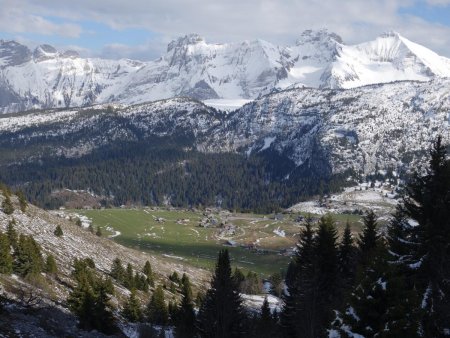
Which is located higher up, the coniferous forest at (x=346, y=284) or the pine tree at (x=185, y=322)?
the coniferous forest at (x=346, y=284)

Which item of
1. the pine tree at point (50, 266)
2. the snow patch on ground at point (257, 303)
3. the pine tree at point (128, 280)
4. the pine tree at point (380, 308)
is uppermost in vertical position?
the pine tree at point (380, 308)

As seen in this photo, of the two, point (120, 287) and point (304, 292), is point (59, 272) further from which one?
point (304, 292)

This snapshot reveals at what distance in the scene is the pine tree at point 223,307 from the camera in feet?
189

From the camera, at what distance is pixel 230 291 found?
194 ft

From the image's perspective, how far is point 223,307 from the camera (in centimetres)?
5816

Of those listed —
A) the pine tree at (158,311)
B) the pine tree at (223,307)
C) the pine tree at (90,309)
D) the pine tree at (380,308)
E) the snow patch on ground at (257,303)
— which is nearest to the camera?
the pine tree at (380,308)

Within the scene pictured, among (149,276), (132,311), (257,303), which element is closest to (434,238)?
(132,311)

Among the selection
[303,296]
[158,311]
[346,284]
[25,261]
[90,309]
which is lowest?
[158,311]

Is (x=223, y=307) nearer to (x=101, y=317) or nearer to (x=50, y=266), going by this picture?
(x=101, y=317)

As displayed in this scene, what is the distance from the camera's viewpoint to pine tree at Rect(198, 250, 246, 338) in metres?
57.6

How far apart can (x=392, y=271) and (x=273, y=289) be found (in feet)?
451

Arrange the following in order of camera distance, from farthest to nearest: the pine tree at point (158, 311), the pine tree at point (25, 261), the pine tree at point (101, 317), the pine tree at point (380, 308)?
the pine tree at point (158, 311), the pine tree at point (25, 261), the pine tree at point (101, 317), the pine tree at point (380, 308)

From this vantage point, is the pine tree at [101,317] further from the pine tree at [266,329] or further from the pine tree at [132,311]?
the pine tree at [266,329]

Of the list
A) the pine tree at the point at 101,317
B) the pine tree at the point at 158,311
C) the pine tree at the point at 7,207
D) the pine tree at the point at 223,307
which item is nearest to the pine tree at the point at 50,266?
the pine tree at the point at 158,311
